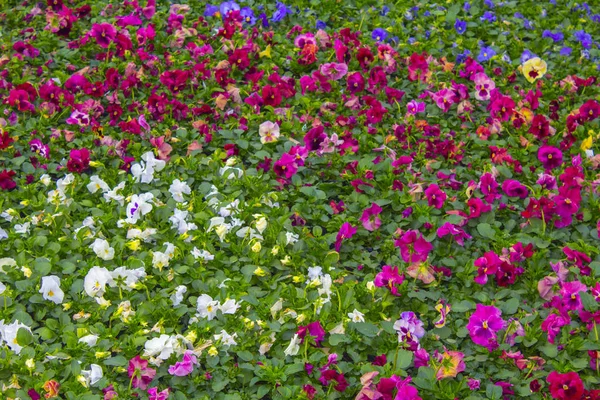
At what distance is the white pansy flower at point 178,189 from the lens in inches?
144

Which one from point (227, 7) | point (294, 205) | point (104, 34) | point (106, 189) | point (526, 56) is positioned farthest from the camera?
point (227, 7)

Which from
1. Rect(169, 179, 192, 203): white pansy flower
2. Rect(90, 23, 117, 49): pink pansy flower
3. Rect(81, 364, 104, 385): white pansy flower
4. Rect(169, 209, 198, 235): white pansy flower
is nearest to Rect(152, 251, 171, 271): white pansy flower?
Rect(169, 209, 198, 235): white pansy flower

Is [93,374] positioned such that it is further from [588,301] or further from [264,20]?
[264,20]

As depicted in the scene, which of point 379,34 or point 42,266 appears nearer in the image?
point 42,266

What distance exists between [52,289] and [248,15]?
2676 mm

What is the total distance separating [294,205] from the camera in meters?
3.63

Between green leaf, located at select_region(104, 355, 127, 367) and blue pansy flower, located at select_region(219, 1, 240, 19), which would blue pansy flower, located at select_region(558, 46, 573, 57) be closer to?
blue pansy flower, located at select_region(219, 1, 240, 19)

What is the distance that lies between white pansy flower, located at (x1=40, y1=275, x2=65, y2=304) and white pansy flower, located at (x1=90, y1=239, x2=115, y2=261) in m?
0.24

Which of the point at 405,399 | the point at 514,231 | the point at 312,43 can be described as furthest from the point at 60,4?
the point at 405,399

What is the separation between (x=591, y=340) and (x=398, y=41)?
2661 mm

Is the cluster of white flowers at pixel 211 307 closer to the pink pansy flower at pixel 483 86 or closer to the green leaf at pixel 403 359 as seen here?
the green leaf at pixel 403 359

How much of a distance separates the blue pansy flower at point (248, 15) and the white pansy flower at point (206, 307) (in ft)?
8.47

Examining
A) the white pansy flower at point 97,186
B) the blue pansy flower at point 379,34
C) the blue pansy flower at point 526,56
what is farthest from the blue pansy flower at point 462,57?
the white pansy flower at point 97,186

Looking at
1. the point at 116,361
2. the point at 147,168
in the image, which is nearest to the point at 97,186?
Answer: the point at 147,168
